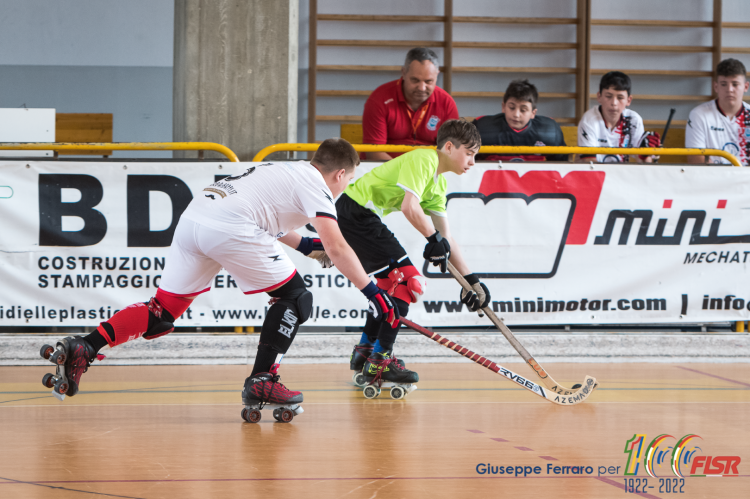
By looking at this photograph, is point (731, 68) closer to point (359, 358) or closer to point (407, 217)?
point (407, 217)

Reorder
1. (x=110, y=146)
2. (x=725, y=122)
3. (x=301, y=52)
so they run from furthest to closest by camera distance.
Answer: (x=301, y=52) < (x=725, y=122) < (x=110, y=146)

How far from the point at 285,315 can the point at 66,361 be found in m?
0.95

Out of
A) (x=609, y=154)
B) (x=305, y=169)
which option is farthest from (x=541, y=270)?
(x=305, y=169)

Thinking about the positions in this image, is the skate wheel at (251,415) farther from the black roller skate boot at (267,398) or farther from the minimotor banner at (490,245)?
the minimotor banner at (490,245)

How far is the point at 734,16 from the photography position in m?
11.3

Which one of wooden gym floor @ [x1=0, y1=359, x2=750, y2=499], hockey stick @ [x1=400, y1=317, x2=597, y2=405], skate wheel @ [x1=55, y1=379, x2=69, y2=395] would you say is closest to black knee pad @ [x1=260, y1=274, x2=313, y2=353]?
wooden gym floor @ [x1=0, y1=359, x2=750, y2=499]

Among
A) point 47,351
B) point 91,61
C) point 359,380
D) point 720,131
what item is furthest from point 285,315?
point 91,61

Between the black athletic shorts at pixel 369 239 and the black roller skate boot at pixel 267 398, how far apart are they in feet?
3.35

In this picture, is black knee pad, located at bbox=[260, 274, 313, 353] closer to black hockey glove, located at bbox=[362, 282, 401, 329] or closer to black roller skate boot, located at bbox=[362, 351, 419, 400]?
black hockey glove, located at bbox=[362, 282, 401, 329]

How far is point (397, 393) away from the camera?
3.92 m

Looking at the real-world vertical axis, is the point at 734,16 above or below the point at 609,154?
above

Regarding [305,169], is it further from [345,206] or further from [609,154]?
[609,154]

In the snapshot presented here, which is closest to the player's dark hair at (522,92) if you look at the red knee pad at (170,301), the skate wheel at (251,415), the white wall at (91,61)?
the red knee pad at (170,301)

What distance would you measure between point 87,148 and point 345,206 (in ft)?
6.54
